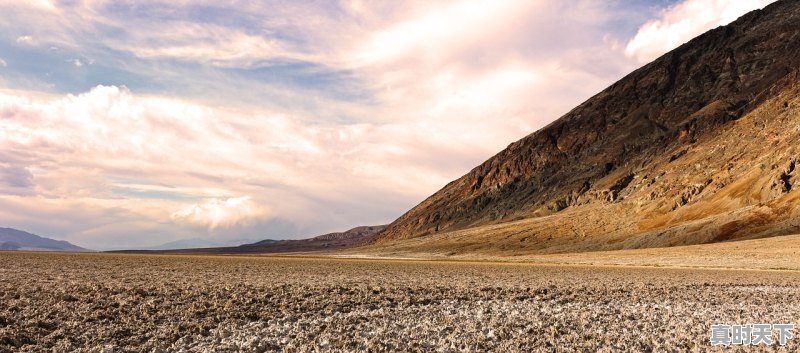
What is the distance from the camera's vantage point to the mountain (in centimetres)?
10519

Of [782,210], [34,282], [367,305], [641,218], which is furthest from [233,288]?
[641,218]

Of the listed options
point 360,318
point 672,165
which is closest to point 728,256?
point 360,318

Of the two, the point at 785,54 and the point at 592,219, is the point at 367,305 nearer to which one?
the point at 592,219

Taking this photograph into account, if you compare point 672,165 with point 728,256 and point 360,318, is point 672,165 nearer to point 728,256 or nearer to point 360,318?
point 728,256

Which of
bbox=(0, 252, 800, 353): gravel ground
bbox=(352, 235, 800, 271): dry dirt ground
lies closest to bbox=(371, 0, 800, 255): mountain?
bbox=(352, 235, 800, 271): dry dirt ground

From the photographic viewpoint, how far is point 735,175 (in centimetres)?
11631

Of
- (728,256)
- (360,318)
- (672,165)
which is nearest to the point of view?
(360,318)

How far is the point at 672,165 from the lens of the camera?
14288cm

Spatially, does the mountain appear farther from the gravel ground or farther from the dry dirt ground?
the gravel ground

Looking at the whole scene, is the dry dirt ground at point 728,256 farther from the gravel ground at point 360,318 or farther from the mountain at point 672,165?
the gravel ground at point 360,318

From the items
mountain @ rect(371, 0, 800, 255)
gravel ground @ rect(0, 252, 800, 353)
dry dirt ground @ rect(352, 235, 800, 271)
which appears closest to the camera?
gravel ground @ rect(0, 252, 800, 353)

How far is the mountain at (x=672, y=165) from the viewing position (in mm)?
105188

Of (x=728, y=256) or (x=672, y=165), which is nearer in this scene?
(x=728, y=256)

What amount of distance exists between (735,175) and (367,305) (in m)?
121
